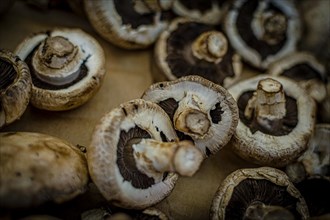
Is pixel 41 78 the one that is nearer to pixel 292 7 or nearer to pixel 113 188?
pixel 113 188

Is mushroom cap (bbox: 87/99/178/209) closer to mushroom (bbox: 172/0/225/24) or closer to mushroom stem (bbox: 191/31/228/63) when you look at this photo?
mushroom stem (bbox: 191/31/228/63)

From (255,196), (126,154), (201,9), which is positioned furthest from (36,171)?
(201,9)

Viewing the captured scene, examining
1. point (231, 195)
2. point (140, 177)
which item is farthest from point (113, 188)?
point (231, 195)

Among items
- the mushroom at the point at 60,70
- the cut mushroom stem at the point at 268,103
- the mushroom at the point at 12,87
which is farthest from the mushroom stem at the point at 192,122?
the mushroom at the point at 12,87

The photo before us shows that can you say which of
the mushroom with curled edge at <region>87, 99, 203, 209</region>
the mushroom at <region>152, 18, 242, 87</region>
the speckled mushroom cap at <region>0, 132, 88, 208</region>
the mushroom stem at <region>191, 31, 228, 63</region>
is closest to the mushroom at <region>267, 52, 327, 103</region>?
the mushroom at <region>152, 18, 242, 87</region>

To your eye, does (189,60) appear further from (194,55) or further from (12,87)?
(12,87)

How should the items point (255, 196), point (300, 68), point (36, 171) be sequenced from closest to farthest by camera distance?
point (36, 171), point (255, 196), point (300, 68)

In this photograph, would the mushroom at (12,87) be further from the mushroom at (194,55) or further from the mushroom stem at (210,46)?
the mushroom stem at (210,46)
